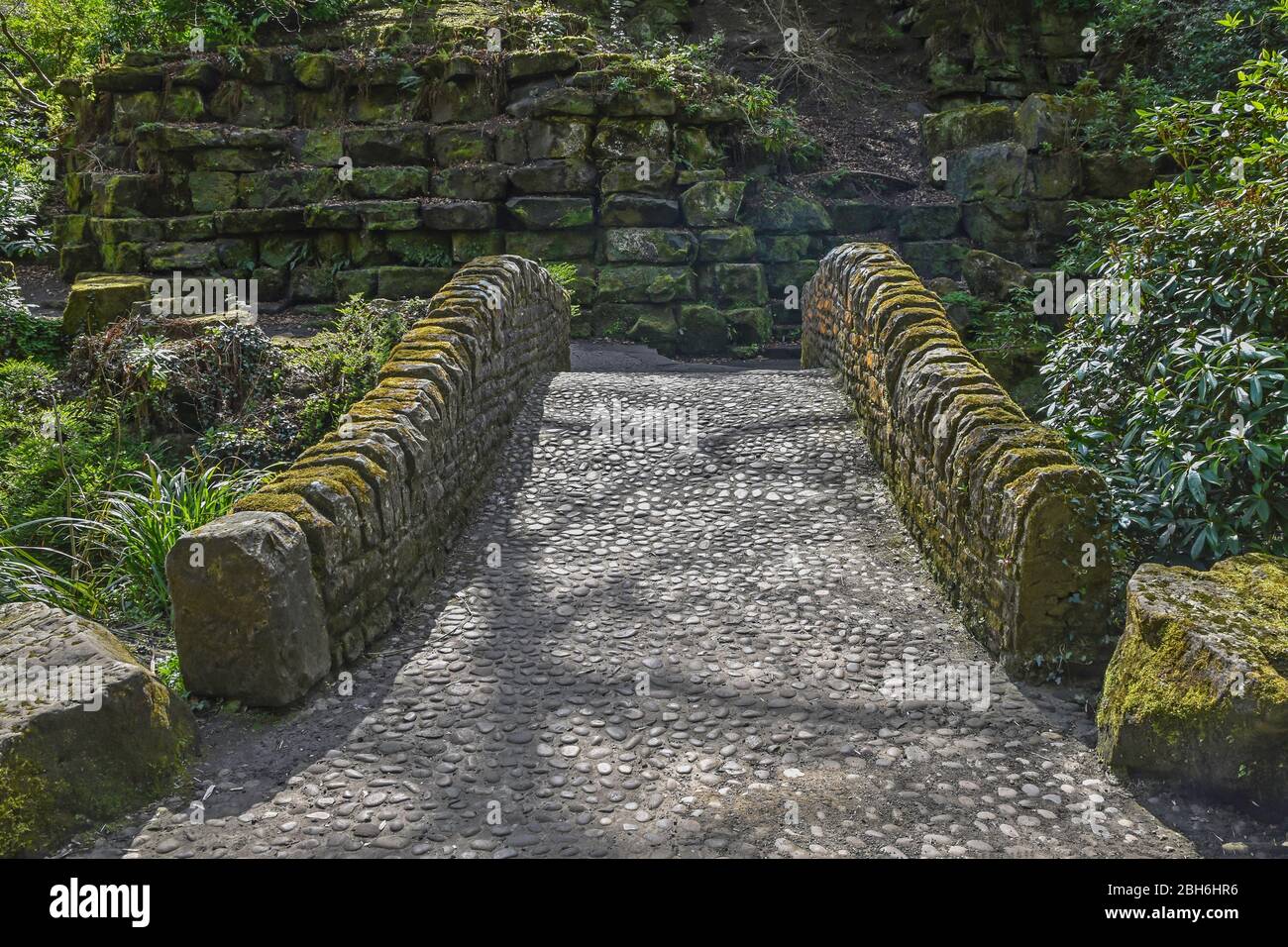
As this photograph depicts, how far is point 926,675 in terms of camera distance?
15.1ft

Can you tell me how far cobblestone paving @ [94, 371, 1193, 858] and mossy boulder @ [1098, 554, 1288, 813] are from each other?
0.26m

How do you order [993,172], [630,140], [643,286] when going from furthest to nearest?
[993,172] → [630,140] → [643,286]

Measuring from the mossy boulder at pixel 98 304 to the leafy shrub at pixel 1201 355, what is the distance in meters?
9.07

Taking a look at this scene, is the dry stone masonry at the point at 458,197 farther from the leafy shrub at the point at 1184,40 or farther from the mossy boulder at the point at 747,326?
the leafy shrub at the point at 1184,40

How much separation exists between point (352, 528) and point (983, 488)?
3030 millimetres

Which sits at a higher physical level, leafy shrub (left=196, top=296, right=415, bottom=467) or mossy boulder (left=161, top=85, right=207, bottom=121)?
mossy boulder (left=161, top=85, right=207, bottom=121)

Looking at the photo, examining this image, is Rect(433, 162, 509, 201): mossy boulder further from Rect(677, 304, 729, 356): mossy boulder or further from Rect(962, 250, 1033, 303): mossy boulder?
Rect(962, 250, 1033, 303): mossy boulder

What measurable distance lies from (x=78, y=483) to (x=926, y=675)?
5.85 m

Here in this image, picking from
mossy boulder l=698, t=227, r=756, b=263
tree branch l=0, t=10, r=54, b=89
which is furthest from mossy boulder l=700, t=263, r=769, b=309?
tree branch l=0, t=10, r=54, b=89

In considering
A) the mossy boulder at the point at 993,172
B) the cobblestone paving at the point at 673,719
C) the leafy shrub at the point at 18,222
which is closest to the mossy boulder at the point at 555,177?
the mossy boulder at the point at 993,172

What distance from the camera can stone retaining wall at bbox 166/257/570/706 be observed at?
13.4 feet

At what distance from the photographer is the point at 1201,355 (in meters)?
4.91

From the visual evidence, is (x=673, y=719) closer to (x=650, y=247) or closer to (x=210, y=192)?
(x=650, y=247)

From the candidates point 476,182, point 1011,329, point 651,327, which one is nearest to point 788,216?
point 651,327
